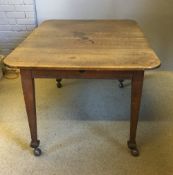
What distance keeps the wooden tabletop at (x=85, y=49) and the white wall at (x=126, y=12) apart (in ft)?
1.53

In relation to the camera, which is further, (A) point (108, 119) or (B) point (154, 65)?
(A) point (108, 119)

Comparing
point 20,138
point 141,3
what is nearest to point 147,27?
point 141,3

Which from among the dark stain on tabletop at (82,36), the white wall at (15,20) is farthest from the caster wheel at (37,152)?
the white wall at (15,20)

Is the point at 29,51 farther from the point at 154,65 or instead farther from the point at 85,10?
the point at 85,10

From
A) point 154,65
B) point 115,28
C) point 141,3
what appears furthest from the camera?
point 141,3

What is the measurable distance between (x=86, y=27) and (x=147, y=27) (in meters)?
0.80

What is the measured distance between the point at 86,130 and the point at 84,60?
65 cm

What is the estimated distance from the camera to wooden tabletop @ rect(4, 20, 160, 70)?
→ 1203 mm

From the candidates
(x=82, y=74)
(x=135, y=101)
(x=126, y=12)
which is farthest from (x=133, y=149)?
(x=126, y=12)

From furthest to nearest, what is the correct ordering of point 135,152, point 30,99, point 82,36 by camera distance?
point 82,36
point 135,152
point 30,99

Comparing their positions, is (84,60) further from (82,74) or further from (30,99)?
(30,99)

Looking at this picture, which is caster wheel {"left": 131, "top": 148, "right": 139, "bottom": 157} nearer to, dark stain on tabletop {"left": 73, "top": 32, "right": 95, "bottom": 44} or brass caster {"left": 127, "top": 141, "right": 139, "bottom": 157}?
brass caster {"left": 127, "top": 141, "right": 139, "bottom": 157}

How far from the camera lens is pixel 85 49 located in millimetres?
1395

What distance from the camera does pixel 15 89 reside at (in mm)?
2248
